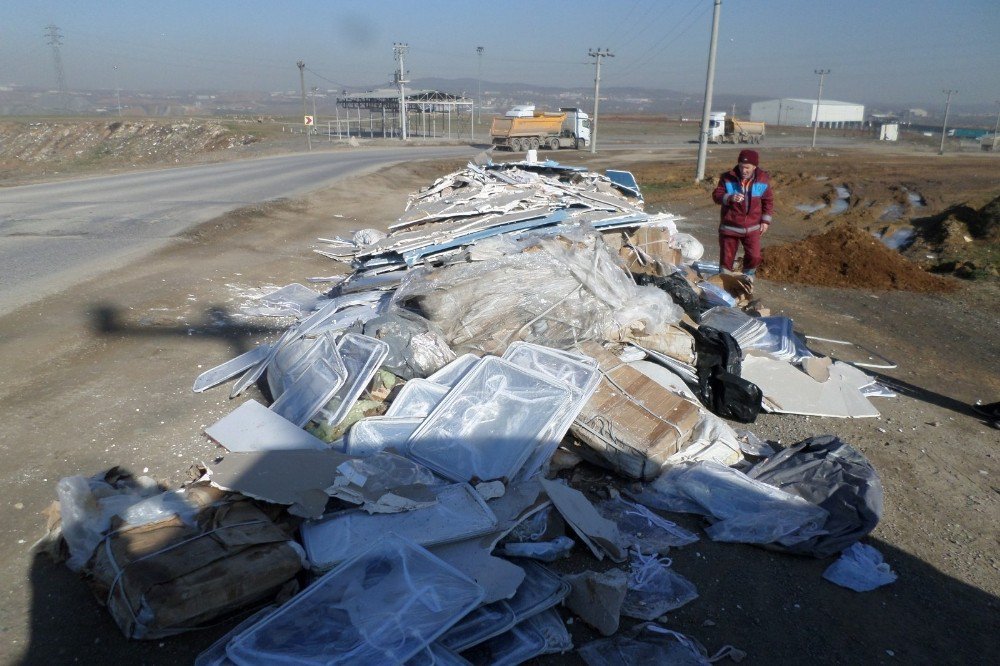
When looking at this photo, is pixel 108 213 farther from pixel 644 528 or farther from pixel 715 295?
pixel 644 528

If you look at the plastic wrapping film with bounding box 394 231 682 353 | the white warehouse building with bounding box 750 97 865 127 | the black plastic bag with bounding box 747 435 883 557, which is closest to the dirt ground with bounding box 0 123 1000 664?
the black plastic bag with bounding box 747 435 883 557

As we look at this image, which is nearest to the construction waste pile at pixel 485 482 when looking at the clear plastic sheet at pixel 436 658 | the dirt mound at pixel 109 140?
the clear plastic sheet at pixel 436 658

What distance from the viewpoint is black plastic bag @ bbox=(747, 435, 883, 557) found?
11.0ft

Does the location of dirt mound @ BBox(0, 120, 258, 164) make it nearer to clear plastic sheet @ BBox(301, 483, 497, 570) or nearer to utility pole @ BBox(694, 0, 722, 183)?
utility pole @ BBox(694, 0, 722, 183)

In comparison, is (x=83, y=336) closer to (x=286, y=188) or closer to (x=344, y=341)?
(x=344, y=341)

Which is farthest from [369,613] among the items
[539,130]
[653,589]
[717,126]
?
[717,126]

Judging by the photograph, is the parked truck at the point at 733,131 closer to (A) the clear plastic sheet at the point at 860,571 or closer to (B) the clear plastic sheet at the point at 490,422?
(B) the clear plastic sheet at the point at 490,422

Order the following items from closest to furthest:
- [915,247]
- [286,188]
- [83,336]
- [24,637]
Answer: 1. [24,637]
2. [83,336]
3. [915,247]
4. [286,188]

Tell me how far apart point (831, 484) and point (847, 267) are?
669 cm

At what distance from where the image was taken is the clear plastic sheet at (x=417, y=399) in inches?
162

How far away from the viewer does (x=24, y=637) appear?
8.56ft

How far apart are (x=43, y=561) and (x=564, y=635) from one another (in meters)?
2.33

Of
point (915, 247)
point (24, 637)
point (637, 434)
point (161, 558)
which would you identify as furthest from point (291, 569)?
point (915, 247)

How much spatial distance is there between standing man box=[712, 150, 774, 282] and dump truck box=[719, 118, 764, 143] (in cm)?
4132
